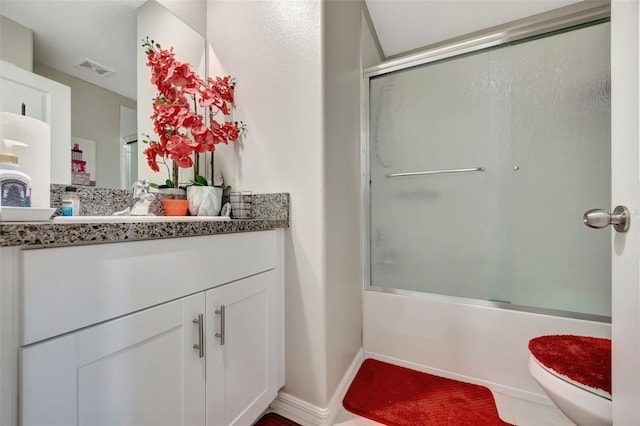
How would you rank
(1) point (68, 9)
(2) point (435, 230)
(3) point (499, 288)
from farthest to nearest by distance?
(2) point (435, 230), (3) point (499, 288), (1) point (68, 9)

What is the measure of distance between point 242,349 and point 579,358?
3.64 feet

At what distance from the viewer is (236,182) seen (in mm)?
1283

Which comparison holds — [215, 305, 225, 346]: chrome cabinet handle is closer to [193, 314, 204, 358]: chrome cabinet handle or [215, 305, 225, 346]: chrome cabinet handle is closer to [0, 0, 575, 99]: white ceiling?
[193, 314, 204, 358]: chrome cabinet handle

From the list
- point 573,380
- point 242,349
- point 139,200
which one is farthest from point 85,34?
point 573,380

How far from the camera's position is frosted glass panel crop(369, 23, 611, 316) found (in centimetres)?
134

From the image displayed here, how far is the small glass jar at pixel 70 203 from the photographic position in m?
0.84

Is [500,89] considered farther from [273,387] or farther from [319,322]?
[273,387]

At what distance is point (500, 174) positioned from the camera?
4.89 feet

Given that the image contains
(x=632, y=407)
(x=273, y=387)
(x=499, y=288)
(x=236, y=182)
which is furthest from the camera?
(x=499, y=288)

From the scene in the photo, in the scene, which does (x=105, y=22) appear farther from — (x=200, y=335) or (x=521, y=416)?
(x=521, y=416)

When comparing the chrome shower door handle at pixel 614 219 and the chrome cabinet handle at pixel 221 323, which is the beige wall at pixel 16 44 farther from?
the chrome shower door handle at pixel 614 219

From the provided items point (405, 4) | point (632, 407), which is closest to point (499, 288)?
point (632, 407)

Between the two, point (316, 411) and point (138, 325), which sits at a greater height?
point (138, 325)

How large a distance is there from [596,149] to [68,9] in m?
2.33
